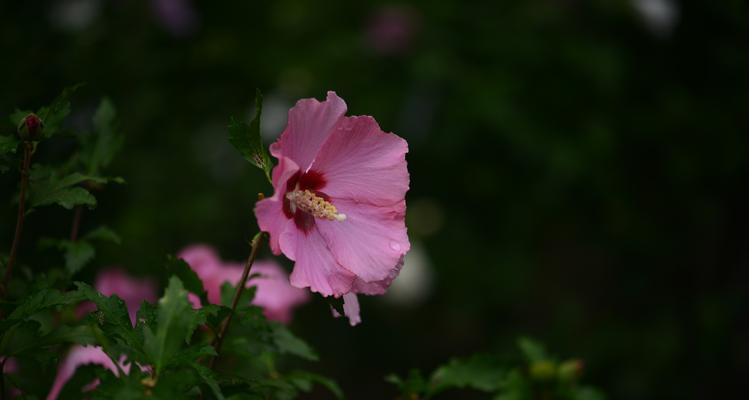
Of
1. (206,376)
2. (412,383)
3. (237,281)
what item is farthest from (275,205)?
(237,281)

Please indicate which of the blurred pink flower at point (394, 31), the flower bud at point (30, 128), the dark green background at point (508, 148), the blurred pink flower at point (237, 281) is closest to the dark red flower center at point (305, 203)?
the flower bud at point (30, 128)

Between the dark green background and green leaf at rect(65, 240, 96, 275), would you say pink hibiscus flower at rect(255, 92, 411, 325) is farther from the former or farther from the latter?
the dark green background

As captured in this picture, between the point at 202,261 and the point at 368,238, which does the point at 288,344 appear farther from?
the point at 202,261

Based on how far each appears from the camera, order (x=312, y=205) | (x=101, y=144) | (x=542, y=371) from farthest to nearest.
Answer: (x=542, y=371) → (x=101, y=144) → (x=312, y=205)

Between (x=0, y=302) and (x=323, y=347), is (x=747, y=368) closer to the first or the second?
(x=323, y=347)

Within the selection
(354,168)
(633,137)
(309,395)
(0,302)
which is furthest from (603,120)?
(0,302)

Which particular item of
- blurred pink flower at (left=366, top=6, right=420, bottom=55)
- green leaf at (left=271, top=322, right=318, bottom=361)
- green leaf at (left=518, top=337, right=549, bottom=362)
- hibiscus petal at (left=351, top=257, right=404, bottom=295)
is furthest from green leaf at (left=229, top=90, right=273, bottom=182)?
blurred pink flower at (left=366, top=6, right=420, bottom=55)
